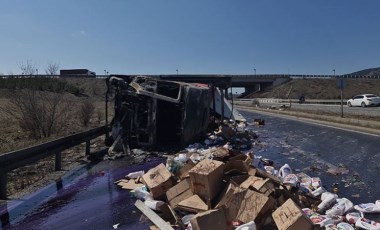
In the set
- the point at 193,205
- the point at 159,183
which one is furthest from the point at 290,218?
the point at 159,183

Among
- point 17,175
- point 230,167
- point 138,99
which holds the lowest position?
point 17,175

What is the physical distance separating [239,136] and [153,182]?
9.43m

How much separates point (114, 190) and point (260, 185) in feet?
10.9

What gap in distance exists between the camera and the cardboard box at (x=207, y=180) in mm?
6438

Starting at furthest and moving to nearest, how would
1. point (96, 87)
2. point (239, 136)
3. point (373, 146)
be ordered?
1. point (96, 87)
2. point (239, 136)
3. point (373, 146)

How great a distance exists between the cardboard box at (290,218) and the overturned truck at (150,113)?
27.3 ft

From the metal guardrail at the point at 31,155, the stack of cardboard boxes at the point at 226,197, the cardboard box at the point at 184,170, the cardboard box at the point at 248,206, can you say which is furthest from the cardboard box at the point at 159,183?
the metal guardrail at the point at 31,155

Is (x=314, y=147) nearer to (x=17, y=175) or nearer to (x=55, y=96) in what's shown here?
(x=17, y=175)

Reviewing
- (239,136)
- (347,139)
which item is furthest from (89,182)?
(347,139)

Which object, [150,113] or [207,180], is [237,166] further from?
[150,113]

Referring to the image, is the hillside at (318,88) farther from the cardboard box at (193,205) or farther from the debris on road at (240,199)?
the cardboard box at (193,205)

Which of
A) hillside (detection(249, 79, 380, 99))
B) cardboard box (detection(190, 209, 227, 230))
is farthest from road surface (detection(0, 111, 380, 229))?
hillside (detection(249, 79, 380, 99))

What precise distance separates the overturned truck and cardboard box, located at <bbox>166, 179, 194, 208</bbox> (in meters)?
6.62

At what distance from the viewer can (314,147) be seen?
14656mm
